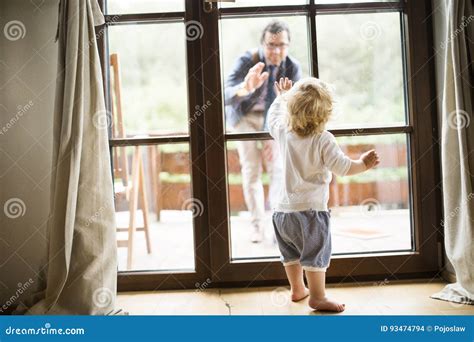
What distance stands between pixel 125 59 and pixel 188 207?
0.76 m

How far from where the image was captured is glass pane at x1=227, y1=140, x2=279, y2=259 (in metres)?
2.58

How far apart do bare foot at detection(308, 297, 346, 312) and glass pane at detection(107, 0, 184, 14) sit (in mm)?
1444

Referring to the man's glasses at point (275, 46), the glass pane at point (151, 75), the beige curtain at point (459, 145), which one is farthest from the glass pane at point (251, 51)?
the beige curtain at point (459, 145)

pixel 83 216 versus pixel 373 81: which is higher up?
pixel 373 81

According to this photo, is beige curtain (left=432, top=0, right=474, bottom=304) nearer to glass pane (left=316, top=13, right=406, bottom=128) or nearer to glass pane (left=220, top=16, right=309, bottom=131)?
glass pane (left=316, top=13, right=406, bottom=128)

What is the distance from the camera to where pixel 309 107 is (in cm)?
224

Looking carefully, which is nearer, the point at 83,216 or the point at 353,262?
the point at 83,216

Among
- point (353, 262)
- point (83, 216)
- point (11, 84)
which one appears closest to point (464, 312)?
point (353, 262)

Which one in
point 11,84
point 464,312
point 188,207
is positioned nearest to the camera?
point 464,312

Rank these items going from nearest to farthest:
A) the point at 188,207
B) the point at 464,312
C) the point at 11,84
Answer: the point at 464,312 < the point at 11,84 < the point at 188,207

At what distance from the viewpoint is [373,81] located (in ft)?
8.55

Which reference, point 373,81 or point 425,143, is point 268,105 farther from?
point 425,143

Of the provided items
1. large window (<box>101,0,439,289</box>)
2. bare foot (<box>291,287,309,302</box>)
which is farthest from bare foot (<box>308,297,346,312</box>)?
large window (<box>101,0,439,289</box>)

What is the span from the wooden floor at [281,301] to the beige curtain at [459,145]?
0.14m
